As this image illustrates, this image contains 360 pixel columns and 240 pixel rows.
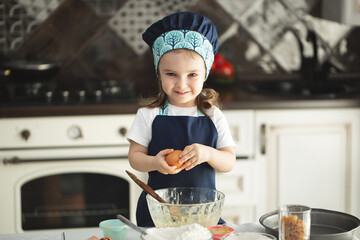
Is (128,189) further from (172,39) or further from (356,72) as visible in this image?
(356,72)

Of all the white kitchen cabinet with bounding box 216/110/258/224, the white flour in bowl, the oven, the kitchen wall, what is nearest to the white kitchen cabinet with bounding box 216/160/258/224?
the white kitchen cabinet with bounding box 216/110/258/224

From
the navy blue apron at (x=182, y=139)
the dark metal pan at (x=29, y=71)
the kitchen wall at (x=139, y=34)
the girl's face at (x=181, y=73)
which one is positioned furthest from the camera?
the kitchen wall at (x=139, y=34)

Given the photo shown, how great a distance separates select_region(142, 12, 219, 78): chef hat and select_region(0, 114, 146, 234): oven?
1.05 m

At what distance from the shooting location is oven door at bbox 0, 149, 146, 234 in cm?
245

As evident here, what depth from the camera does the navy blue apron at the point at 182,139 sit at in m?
1.52

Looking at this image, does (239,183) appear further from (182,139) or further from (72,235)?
(72,235)

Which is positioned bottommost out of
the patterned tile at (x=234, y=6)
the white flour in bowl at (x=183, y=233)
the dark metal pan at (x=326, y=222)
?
the dark metal pan at (x=326, y=222)

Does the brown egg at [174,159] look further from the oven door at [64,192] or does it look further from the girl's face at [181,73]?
the oven door at [64,192]

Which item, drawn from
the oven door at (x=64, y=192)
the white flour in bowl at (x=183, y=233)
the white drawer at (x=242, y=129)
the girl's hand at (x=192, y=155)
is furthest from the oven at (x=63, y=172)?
the white flour in bowl at (x=183, y=233)

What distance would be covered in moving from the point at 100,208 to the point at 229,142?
117cm

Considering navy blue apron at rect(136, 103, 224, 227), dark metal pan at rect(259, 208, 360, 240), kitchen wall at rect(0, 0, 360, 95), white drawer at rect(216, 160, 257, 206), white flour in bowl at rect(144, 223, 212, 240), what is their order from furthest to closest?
1. kitchen wall at rect(0, 0, 360, 95)
2. white drawer at rect(216, 160, 257, 206)
3. navy blue apron at rect(136, 103, 224, 227)
4. dark metal pan at rect(259, 208, 360, 240)
5. white flour in bowl at rect(144, 223, 212, 240)

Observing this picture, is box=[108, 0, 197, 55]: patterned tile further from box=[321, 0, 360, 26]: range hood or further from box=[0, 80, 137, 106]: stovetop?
box=[321, 0, 360, 26]: range hood

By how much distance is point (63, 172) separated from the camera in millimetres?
2461

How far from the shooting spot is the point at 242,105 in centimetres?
249
